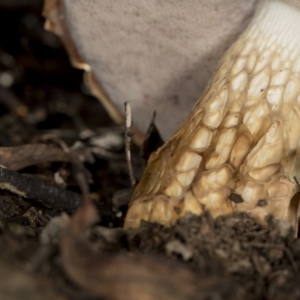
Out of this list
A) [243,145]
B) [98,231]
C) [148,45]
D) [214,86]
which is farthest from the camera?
[148,45]

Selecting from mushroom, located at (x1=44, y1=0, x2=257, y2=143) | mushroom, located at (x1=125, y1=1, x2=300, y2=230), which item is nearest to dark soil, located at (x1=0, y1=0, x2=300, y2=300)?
mushroom, located at (x1=125, y1=1, x2=300, y2=230)

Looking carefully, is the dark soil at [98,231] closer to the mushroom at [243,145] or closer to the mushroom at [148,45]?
the mushroom at [243,145]

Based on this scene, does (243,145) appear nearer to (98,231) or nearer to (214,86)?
(214,86)

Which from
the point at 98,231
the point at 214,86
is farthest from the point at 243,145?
the point at 98,231

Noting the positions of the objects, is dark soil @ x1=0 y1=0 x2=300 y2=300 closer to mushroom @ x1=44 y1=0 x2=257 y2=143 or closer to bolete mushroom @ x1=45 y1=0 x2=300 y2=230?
bolete mushroom @ x1=45 y1=0 x2=300 y2=230

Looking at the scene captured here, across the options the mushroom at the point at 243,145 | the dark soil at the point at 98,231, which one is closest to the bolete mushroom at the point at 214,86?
the mushroom at the point at 243,145
